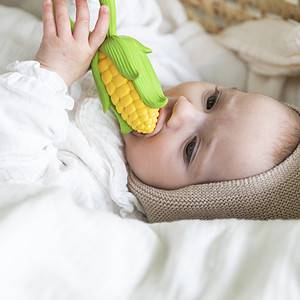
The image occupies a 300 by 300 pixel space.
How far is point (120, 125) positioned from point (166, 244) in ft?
0.88

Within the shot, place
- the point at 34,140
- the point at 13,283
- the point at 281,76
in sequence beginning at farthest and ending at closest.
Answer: the point at 281,76
the point at 34,140
the point at 13,283

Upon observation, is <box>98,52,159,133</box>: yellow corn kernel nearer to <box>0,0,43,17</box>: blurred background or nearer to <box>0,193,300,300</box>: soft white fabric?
<box>0,193,300,300</box>: soft white fabric

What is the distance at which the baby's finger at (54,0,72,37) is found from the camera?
89 cm

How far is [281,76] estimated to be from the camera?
3.82 feet

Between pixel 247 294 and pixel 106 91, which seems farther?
pixel 106 91

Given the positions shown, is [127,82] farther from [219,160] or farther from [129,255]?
[129,255]

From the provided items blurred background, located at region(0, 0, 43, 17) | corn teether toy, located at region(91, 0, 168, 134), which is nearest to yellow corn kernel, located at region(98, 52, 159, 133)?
corn teether toy, located at region(91, 0, 168, 134)

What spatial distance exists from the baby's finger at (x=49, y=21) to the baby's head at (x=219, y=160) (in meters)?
0.19

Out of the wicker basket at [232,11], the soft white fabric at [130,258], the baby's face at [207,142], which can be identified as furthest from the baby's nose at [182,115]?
the wicker basket at [232,11]

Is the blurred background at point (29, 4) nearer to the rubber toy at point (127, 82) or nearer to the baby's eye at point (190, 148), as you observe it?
the rubber toy at point (127, 82)

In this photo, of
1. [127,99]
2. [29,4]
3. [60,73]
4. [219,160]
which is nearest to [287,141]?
[219,160]

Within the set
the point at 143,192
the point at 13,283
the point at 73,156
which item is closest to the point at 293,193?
the point at 143,192

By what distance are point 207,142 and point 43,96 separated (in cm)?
24

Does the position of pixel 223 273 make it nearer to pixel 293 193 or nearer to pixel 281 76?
pixel 293 193
